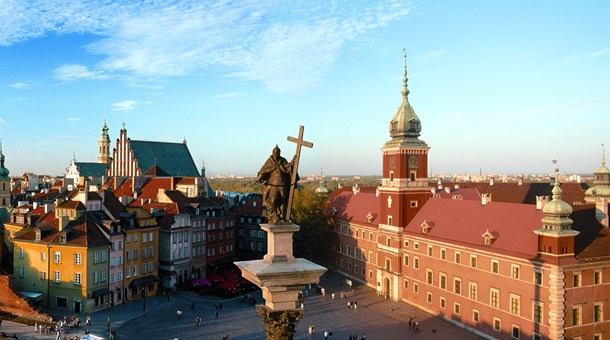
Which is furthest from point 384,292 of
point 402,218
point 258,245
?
point 258,245

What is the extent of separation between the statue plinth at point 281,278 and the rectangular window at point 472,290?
35099mm

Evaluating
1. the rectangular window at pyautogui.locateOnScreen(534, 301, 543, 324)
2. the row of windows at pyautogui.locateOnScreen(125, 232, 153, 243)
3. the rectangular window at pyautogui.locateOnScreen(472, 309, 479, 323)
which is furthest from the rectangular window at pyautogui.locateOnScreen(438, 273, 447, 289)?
the row of windows at pyautogui.locateOnScreen(125, 232, 153, 243)

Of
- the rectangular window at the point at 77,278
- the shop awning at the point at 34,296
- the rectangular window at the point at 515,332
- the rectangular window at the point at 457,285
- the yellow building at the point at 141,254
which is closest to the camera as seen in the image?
the rectangular window at the point at 515,332

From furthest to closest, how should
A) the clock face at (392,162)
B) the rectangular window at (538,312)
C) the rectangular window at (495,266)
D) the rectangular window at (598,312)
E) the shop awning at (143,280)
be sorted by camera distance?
1. the clock face at (392,162)
2. the shop awning at (143,280)
3. the rectangular window at (495,266)
4. the rectangular window at (598,312)
5. the rectangular window at (538,312)

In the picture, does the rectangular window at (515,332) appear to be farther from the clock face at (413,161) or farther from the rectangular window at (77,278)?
the rectangular window at (77,278)

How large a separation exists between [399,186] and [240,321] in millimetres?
22801

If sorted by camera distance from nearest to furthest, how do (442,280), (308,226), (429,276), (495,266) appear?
1. (495,266)
2. (442,280)
3. (429,276)
4. (308,226)

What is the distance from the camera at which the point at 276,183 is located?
12.3 m

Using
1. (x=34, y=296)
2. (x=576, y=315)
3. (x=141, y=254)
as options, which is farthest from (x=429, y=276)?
(x=34, y=296)

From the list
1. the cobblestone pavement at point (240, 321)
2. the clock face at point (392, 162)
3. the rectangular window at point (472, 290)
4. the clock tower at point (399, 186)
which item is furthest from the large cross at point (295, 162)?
the clock face at point (392, 162)

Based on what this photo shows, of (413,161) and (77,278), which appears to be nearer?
(77,278)

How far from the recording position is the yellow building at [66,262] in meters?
44.0

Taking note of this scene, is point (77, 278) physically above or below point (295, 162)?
below

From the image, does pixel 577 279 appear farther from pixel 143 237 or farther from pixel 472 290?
pixel 143 237
